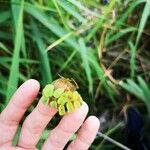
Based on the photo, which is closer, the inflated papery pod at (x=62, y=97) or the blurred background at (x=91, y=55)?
the inflated papery pod at (x=62, y=97)

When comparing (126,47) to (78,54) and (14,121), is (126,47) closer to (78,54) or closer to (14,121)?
(78,54)

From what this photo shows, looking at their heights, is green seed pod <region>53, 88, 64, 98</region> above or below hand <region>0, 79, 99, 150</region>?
above

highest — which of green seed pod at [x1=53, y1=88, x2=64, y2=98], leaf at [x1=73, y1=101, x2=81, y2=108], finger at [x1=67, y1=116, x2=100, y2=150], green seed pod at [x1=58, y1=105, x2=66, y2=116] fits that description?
green seed pod at [x1=53, y1=88, x2=64, y2=98]

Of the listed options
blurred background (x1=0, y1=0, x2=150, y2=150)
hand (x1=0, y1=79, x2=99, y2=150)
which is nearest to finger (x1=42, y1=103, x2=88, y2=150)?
hand (x1=0, y1=79, x2=99, y2=150)

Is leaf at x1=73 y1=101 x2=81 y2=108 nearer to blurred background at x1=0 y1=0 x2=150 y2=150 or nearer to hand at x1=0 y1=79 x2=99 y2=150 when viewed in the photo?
hand at x1=0 y1=79 x2=99 y2=150

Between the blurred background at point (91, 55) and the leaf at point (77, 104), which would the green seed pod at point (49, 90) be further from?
the blurred background at point (91, 55)

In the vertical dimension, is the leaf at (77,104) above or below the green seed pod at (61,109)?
above

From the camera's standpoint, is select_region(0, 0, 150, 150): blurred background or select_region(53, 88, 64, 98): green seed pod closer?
select_region(53, 88, 64, 98): green seed pod

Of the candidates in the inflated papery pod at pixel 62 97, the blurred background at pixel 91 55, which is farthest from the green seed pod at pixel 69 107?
the blurred background at pixel 91 55
